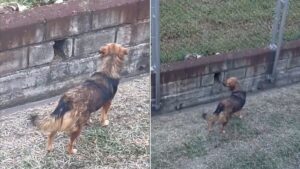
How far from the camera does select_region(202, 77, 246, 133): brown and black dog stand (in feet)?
12.7

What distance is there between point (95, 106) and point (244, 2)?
2.11 m

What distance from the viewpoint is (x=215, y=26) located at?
451 centimetres

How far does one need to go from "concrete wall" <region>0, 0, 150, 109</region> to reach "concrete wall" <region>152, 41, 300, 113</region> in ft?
2.53

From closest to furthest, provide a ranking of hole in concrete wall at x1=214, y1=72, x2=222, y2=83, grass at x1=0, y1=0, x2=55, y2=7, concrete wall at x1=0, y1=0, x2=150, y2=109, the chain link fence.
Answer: concrete wall at x1=0, y1=0, x2=150, y2=109 → grass at x1=0, y1=0, x2=55, y2=7 → hole in concrete wall at x1=214, y1=72, x2=222, y2=83 → the chain link fence

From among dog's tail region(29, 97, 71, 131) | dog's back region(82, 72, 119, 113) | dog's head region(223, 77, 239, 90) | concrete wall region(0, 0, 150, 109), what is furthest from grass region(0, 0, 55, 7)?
dog's head region(223, 77, 239, 90)

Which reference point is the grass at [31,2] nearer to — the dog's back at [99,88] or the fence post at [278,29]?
the dog's back at [99,88]

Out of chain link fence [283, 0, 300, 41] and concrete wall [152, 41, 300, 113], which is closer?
concrete wall [152, 41, 300, 113]

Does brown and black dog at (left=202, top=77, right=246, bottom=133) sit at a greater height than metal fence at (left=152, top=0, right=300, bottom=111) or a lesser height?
lesser

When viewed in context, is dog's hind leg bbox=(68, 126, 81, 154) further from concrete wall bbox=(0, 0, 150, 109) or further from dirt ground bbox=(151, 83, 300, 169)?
dirt ground bbox=(151, 83, 300, 169)

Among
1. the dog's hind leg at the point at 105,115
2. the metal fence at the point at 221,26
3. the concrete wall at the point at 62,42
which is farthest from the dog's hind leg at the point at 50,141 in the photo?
the metal fence at the point at 221,26

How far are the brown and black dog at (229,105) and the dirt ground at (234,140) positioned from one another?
8cm

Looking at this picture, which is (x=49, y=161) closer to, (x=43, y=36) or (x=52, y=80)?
(x=52, y=80)

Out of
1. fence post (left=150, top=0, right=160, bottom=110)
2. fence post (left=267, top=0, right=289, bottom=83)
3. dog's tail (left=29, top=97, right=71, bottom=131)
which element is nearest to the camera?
dog's tail (left=29, top=97, right=71, bottom=131)

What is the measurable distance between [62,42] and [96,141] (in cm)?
54
